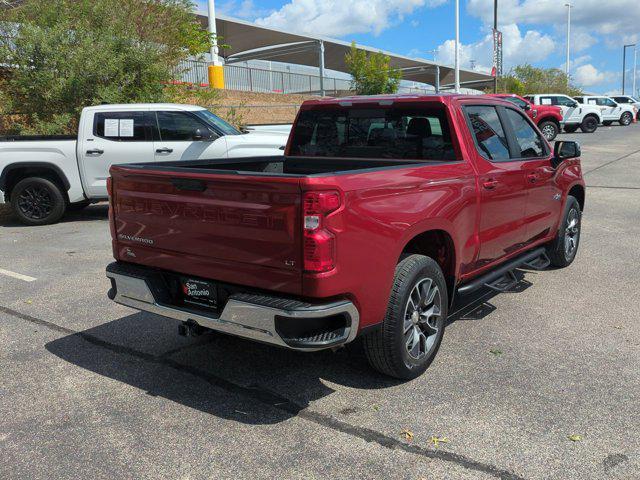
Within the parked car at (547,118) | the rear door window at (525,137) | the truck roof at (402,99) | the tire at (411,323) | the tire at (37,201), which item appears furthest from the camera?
the parked car at (547,118)

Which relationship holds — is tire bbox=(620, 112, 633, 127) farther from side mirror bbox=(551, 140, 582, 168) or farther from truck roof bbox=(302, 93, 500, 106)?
truck roof bbox=(302, 93, 500, 106)

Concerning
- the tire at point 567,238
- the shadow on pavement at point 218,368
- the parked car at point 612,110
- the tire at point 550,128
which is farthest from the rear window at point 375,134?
the parked car at point 612,110

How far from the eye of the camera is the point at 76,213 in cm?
1135

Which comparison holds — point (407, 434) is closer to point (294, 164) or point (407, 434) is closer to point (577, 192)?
point (294, 164)

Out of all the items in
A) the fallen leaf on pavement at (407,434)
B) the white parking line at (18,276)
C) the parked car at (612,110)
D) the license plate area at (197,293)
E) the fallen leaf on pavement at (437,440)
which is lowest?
the fallen leaf on pavement at (437,440)

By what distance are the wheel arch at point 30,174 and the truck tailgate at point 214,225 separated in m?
6.49

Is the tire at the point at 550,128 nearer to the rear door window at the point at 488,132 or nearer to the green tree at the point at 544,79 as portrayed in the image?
the rear door window at the point at 488,132

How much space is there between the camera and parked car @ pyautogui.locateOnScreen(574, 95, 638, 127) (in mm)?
36381

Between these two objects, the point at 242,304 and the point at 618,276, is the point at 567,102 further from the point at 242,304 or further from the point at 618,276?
the point at 242,304

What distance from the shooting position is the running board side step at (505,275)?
4543mm

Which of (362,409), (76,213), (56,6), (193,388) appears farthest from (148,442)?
(56,6)

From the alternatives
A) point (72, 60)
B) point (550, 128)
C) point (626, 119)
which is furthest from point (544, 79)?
point (72, 60)

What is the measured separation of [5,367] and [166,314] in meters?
1.45

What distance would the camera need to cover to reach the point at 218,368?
4.21 m
